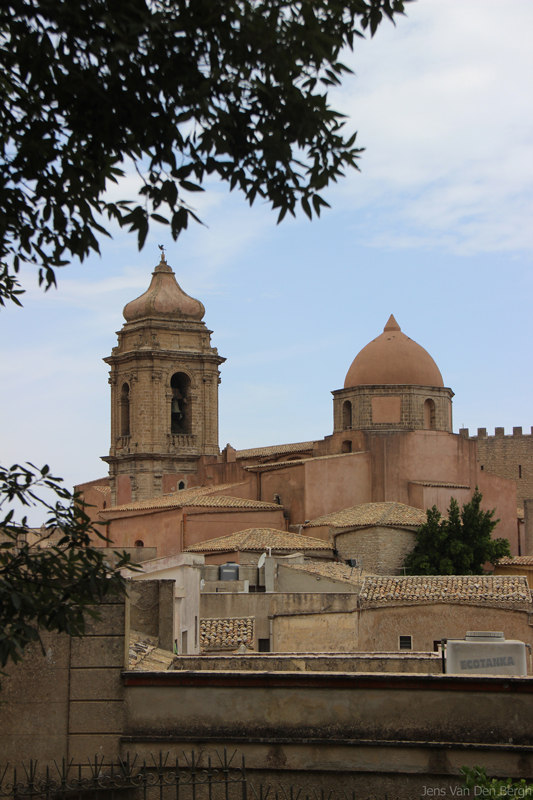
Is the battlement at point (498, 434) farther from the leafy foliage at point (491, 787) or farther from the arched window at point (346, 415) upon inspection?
the leafy foliage at point (491, 787)

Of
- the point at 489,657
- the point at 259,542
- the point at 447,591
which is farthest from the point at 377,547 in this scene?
the point at 489,657

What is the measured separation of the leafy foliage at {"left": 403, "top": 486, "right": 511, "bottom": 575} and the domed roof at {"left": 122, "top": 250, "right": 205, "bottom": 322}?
16295 mm

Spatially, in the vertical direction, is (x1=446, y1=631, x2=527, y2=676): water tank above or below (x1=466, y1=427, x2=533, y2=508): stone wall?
below

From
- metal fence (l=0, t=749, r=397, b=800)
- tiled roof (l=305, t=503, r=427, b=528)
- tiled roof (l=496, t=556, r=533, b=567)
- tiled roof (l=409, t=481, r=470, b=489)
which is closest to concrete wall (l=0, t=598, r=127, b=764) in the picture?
metal fence (l=0, t=749, r=397, b=800)

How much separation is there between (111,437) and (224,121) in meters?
40.0

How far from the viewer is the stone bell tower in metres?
42.0

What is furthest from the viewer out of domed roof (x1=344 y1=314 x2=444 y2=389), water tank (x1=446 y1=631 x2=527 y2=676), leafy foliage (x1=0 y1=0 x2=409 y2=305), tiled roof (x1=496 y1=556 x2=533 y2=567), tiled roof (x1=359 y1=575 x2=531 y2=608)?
domed roof (x1=344 y1=314 x2=444 y2=389)

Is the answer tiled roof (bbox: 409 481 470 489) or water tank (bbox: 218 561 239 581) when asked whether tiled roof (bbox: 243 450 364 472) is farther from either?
water tank (bbox: 218 561 239 581)

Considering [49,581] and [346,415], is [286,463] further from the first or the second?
[49,581]

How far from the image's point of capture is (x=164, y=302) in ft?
145

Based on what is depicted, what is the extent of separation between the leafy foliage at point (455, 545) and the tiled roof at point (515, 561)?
0.39 m

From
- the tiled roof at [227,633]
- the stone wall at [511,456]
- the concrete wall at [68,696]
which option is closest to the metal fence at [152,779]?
the concrete wall at [68,696]

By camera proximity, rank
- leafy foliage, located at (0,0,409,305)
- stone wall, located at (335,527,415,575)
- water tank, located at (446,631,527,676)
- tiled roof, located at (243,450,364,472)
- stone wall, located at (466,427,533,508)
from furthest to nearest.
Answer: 1. stone wall, located at (466,427,533,508)
2. tiled roof, located at (243,450,364,472)
3. stone wall, located at (335,527,415,575)
4. water tank, located at (446,631,527,676)
5. leafy foliage, located at (0,0,409,305)

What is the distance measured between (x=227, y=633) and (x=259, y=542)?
10501mm
